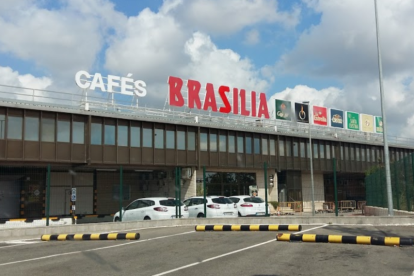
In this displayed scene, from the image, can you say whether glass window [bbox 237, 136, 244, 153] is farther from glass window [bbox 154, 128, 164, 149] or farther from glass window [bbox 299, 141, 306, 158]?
glass window [bbox 154, 128, 164, 149]

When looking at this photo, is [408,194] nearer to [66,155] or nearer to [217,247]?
Answer: [217,247]

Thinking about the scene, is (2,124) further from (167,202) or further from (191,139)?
(191,139)

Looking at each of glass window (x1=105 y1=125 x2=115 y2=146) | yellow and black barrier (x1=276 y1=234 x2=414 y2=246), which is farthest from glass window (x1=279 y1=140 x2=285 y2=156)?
yellow and black barrier (x1=276 y1=234 x2=414 y2=246)

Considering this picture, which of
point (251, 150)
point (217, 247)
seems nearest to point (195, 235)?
point (217, 247)

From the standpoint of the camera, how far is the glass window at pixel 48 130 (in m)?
30.8

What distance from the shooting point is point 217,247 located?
40.1ft

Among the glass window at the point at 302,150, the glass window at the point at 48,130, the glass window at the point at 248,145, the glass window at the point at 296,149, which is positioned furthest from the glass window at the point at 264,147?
the glass window at the point at 48,130

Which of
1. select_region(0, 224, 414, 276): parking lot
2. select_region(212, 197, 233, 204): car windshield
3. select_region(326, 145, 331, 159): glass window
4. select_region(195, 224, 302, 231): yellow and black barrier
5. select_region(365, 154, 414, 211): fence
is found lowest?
select_region(0, 224, 414, 276): parking lot

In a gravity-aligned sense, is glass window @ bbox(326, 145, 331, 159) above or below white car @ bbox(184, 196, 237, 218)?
above

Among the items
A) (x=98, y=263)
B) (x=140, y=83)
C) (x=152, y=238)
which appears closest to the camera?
(x=98, y=263)

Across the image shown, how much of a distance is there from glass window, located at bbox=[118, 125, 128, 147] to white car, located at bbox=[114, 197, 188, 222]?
1152 centimetres

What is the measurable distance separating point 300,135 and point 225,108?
8830 mm

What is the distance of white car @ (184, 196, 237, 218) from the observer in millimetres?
24402

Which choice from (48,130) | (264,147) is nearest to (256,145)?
(264,147)
